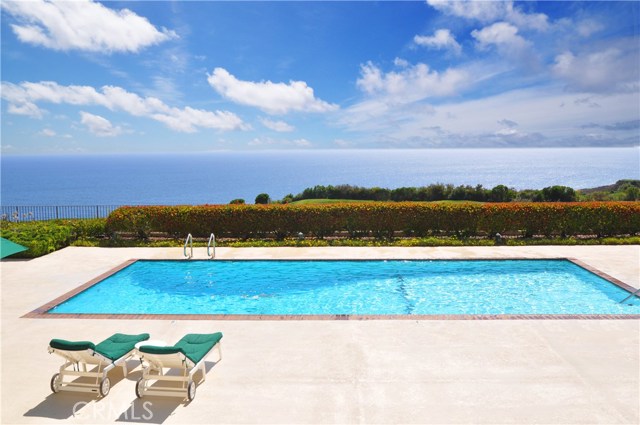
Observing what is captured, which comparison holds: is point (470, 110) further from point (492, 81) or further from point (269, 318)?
point (269, 318)

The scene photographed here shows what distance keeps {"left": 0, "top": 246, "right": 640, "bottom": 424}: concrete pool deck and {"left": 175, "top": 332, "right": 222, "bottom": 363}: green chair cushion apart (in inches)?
19.6

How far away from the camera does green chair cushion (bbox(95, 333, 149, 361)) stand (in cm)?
721

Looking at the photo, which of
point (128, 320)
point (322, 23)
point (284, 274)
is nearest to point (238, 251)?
point (284, 274)

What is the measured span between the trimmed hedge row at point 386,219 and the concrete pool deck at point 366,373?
10098 mm

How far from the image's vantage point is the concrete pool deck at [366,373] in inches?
253

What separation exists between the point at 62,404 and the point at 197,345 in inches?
86.6

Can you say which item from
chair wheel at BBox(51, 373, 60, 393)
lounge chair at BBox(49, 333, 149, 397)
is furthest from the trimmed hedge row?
chair wheel at BBox(51, 373, 60, 393)

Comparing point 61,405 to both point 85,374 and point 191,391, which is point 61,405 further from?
point 191,391

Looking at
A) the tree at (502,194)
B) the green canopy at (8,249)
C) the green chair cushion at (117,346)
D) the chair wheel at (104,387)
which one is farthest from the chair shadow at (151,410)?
the tree at (502,194)

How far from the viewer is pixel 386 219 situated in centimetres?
2095

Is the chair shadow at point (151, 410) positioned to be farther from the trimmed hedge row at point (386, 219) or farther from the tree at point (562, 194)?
the tree at point (562, 194)

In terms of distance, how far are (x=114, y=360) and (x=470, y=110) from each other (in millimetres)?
43428

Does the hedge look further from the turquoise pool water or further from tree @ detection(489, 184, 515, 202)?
tree @ detection(489, 184, 515, 202)

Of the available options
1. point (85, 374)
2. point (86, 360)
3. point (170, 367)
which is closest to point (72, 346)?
point (86, 360)
